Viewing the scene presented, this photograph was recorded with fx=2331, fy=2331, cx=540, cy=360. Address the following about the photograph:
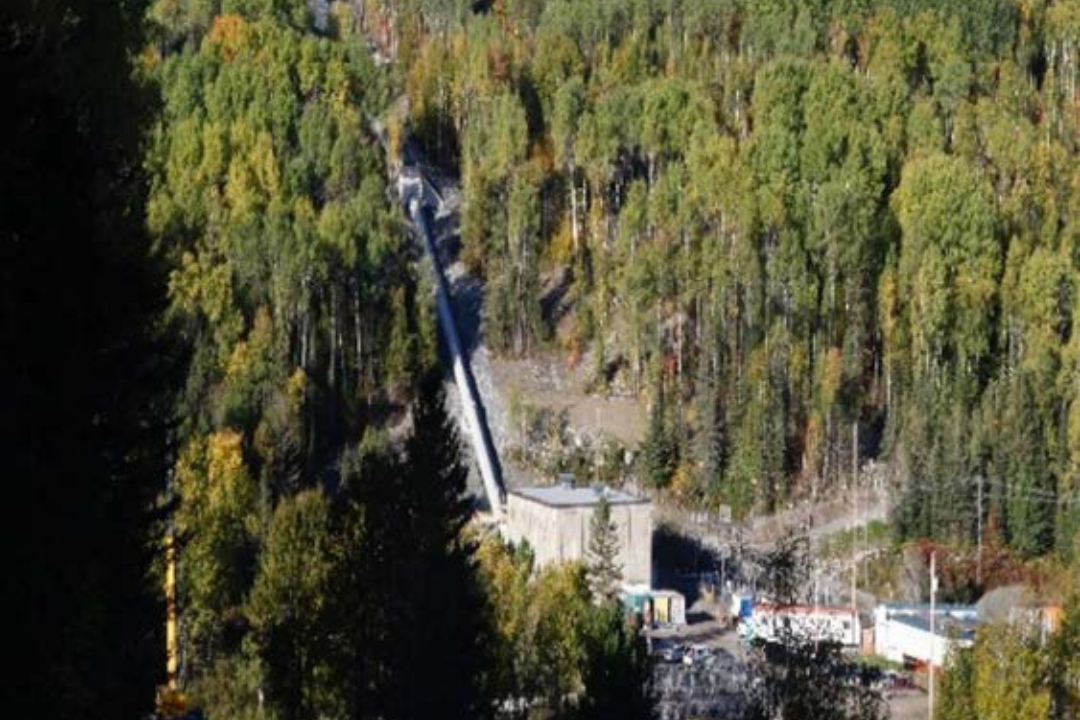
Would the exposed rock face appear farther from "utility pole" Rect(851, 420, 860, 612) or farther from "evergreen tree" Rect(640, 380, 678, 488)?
"evergreen tree" Rect(640, 380, 678, 488)

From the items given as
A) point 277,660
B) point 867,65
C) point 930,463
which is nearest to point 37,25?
point 277,660

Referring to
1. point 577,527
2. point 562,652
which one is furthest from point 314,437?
point 562,652

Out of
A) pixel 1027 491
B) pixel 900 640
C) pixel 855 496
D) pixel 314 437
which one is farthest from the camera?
pixel 855 496

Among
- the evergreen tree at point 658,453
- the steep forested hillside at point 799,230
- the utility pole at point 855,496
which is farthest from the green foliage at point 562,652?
the steep forested hillside at point 799,230

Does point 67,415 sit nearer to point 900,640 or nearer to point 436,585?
point 436,585

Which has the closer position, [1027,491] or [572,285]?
[1027,491]
